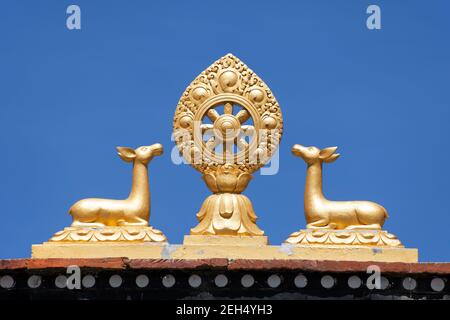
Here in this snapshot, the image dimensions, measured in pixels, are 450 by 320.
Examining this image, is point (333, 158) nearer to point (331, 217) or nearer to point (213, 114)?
point (331, 217)

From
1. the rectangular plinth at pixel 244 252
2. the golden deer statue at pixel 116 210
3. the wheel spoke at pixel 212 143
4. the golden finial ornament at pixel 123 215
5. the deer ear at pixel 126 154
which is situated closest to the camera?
the rectangular plinth at pixel 244 252

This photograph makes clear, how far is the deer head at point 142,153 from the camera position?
21.9 meters

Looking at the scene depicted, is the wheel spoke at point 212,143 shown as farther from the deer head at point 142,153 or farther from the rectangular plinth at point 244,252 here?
the rectangular plinth at point 244,252

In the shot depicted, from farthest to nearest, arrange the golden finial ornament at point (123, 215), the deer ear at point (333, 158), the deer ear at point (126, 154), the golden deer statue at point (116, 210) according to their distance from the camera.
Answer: the deer ear at point (126, 154) → the deer ear at point (333, 158) → the golden deer statue at point (116, 210) → the golden finial ornament at point (123, 215)

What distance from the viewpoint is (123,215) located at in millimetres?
21500

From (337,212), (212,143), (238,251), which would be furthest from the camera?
(212,143)

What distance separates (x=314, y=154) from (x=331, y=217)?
3.09ft

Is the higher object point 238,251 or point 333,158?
point 333,158

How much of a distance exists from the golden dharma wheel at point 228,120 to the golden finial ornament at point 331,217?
1.65 ft

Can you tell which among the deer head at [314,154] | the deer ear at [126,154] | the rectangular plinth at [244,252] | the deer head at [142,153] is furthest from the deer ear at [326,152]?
the deer ear at [126,154]

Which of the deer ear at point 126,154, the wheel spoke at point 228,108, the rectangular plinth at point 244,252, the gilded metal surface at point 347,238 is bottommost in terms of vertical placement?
the rectangular plinth at point 244,252

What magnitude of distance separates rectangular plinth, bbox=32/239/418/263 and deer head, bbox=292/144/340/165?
4.55 ft

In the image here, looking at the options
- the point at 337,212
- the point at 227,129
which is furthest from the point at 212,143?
the point at 337,212

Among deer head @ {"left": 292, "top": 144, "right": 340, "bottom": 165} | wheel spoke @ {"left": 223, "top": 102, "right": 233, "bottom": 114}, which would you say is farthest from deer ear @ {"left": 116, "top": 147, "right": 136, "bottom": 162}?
deer head @ {"left": 292, "top": 144, "right": 340, "bottom": 165}
